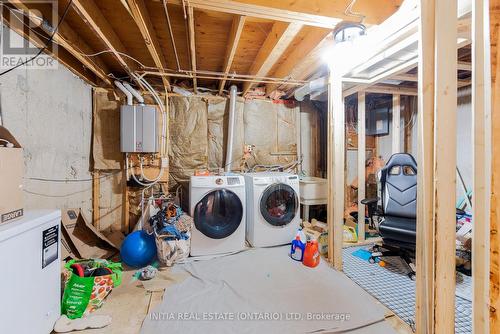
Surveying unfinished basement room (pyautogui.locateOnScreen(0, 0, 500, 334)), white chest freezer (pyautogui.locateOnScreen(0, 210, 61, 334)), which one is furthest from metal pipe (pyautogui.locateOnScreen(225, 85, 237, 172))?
white chest freezer (pyautogui.locateOnScreen(0, 210, 61, 334))

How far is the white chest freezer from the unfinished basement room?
0.01m

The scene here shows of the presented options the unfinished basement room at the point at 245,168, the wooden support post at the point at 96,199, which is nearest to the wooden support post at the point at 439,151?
the unfinished basement room at the point at 245,168

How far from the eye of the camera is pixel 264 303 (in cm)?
178

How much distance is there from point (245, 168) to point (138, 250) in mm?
1882

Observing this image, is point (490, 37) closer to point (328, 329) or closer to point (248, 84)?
point (328, 329)

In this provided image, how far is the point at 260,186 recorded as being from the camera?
2.77 metres

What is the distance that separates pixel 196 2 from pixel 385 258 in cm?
299

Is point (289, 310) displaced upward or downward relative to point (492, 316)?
downward

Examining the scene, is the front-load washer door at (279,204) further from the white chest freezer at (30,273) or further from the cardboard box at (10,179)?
the cardboard box at (10,179)

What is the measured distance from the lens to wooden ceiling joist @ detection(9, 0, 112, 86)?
4.92 ft

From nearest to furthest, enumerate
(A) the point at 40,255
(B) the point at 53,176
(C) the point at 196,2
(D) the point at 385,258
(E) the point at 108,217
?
(A) the point at 40,255, (C) the point at 196,2, (B) the point at 53,176, (D) the point at 385,258, (E) the point at 108,217

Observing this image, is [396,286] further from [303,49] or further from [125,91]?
[125,91]

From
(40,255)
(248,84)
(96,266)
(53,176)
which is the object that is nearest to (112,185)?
(53,176)

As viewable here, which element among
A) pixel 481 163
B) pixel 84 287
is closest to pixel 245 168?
pixel 84 287
